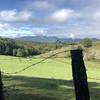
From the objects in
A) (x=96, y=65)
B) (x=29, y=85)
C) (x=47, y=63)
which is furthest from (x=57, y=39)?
(x=96, y=65)

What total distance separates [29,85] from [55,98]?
13.7 feet

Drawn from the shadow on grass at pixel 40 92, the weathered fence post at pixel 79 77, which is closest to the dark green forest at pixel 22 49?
the weathered fence post at pixel 79 77

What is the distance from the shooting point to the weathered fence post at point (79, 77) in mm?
8562

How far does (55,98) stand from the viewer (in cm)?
1709

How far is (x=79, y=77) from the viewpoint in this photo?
28.4 ft

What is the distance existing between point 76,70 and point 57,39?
33.7 inches

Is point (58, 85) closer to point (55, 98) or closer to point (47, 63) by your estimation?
point (55, 98)

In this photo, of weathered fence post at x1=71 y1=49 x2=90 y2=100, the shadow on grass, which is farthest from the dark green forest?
the shadow on grass

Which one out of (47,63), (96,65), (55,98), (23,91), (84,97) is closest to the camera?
(84,97)

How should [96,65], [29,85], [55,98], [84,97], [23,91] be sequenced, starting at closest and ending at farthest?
1. [84,97]
2. [55,98]
3. [23,91]
4. [29,85]
5. [96,65]

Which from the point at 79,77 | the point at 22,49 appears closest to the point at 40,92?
the point at 79,77

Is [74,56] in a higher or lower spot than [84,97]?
higher

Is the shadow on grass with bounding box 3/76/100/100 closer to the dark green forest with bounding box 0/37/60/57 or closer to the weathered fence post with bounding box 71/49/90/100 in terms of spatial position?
the dark green forest with bounding box 0/37/60/57

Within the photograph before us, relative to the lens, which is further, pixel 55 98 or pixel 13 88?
pixel 13 88
